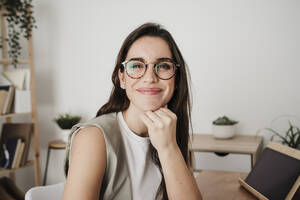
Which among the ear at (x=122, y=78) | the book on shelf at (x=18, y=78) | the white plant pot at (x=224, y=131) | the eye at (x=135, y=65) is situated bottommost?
the white plant pot at (x=224, y=131)

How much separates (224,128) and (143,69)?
1.48 meters

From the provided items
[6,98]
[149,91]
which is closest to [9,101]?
[6,98]

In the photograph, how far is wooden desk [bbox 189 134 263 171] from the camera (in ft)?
7.01

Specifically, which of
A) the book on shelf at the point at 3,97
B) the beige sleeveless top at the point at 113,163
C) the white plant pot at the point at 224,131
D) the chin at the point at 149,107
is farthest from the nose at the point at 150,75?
the book on shelf at the point at 3,97

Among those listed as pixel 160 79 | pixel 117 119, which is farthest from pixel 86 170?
pixel 160 79

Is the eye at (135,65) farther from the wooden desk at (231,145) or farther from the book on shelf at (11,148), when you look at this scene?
the book on shelf at (11,148)

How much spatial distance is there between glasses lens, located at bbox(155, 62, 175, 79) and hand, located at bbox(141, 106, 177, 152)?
0.49 ft

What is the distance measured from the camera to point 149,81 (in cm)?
109

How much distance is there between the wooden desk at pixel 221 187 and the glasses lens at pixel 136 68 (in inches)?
21.1

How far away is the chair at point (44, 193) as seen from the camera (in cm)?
109

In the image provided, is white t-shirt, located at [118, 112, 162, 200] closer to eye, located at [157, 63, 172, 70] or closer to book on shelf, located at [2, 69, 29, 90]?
eye, located at [157, 63, 172, 70]

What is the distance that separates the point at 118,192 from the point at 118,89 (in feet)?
1.52

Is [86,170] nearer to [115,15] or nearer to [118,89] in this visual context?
[118,89]

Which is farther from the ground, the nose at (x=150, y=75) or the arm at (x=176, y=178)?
the nose at (x=150, y=75)
